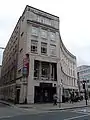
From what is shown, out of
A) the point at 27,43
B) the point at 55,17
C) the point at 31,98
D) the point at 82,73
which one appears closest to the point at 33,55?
Answer: the point at 27,43

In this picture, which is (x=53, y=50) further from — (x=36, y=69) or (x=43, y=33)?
(x=36, y=69)

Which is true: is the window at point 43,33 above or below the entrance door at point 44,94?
above

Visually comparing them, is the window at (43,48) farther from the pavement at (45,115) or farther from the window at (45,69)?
the pavement at (45,115)

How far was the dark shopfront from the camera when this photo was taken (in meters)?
32.5

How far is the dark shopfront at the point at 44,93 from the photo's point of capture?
107 feet

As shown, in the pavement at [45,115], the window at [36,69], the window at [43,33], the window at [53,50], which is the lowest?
the pavement at [45,115]

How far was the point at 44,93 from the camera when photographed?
3372cm

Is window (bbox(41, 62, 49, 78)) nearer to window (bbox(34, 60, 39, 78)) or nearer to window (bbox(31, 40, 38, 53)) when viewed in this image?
window (bbox(34, 60, 39, 78))

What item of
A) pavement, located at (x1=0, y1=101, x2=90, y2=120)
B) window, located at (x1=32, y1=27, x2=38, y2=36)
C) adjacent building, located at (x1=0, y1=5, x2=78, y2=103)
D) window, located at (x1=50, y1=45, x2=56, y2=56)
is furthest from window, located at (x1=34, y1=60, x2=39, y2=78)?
pavement, located at (x1=0, y1=101, x2=90, y2=120)

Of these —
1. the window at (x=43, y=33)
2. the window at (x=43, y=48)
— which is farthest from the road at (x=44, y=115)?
the window at (x=43, y=33)

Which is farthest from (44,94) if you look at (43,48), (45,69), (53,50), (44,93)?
(53,50)

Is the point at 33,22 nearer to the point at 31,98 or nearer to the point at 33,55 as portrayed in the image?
the point at 33,55

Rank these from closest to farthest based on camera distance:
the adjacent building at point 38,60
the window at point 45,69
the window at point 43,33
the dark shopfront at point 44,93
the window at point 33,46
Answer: the adjacent building at point 38,60 < the dark shopfront at point 44,93 < the window at point 33,46 < the window at point 45,69 < the window at point 43,33

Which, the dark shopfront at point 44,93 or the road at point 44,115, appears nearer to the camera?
the road at point 44,115
